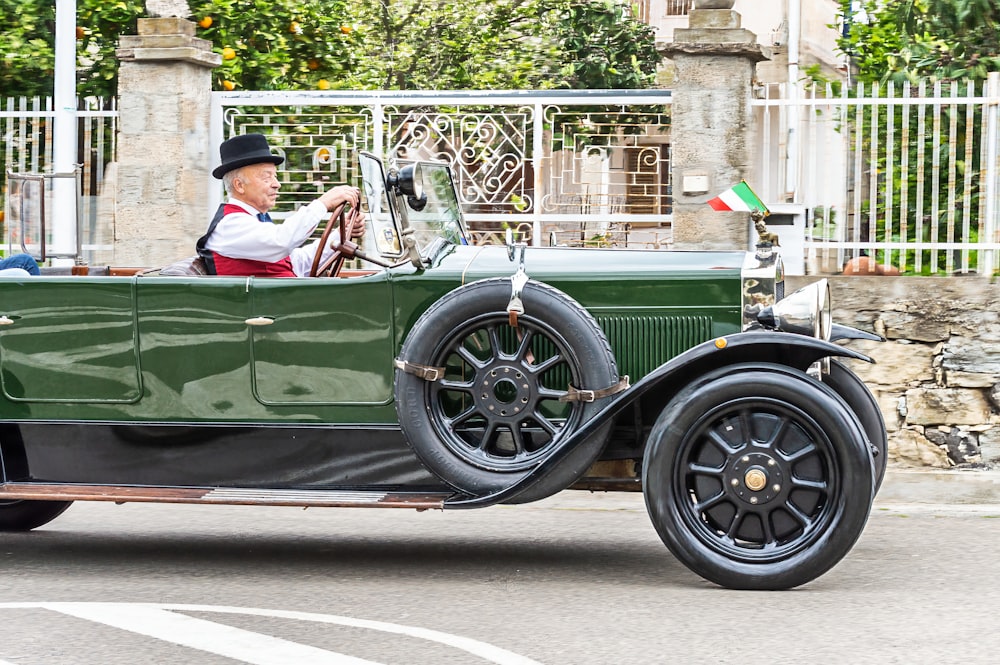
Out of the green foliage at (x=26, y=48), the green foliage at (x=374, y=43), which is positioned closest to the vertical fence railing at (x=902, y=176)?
the green foliage at (x=374, y=43)

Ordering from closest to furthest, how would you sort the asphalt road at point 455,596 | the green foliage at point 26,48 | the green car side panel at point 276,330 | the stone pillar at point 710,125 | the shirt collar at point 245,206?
the asphalt road at point 455,596 < the green car side panel at point 276,330 < the shirt collar at point 245,206 < the stone pillar at point 710,125 < the green foliage at point 26,48

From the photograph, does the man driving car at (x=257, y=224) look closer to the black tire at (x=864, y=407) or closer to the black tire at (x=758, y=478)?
the black tire at (x=758, y=478)

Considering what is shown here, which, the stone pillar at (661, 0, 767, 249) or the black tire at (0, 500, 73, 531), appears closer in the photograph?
the black tire at (0, 500, 73, 531)

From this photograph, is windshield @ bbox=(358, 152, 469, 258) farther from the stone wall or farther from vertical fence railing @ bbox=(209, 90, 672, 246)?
vertical fence railing @ bbox=(209, 90, 672, 246)

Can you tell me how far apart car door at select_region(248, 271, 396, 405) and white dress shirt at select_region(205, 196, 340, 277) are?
24 centimetres

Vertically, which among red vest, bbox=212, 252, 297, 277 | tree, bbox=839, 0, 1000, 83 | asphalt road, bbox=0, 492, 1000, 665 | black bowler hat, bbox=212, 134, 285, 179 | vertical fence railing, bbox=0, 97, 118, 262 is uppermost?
tree, bbox=839, 0, 1000, 83

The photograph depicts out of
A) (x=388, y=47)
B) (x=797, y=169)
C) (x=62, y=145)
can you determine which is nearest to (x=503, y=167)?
(x=797, y=169)

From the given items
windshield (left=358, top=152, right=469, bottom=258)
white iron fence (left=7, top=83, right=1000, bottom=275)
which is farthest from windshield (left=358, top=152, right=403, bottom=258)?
white iron fence (left=7, top=83, right=1000, bottom=275)

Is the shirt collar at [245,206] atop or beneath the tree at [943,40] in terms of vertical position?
beneath

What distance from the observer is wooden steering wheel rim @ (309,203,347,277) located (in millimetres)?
5738

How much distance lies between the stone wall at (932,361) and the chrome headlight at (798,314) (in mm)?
2857

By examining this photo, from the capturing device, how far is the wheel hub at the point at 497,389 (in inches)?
212

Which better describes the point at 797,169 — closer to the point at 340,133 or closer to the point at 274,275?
the point at 340,133

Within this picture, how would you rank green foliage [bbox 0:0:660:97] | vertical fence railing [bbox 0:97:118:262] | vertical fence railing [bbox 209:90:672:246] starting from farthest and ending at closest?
green foliage [bbox 0:0:660:97], vertical fence railing [bbox 0:97:118:262], vertical fence railing [bbox 209:90:672:246]
